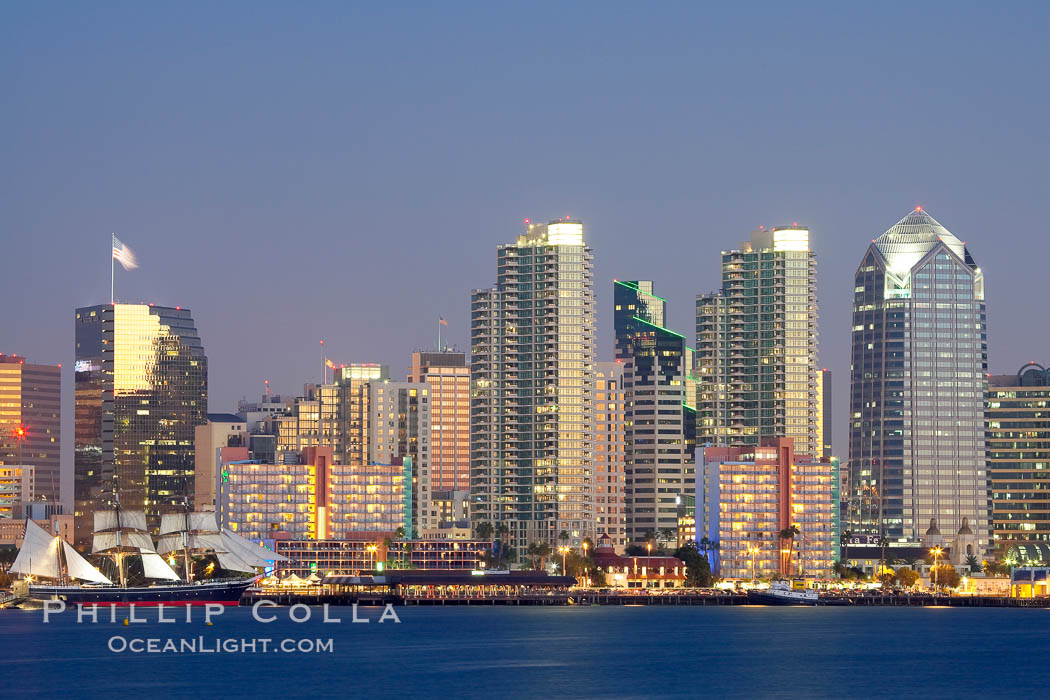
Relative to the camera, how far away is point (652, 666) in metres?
186

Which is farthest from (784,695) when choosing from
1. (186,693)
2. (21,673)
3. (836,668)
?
(21,673)

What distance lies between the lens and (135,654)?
193 metres

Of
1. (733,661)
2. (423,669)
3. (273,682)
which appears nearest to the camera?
(273,682)

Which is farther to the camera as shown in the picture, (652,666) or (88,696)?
(652,666)

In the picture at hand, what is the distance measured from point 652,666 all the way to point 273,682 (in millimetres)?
36450

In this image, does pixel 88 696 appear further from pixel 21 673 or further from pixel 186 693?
pixel 21 673

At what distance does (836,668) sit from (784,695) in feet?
71.4

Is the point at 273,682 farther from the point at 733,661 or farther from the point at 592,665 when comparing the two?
the point at 733,661

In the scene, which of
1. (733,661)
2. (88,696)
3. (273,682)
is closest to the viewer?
(88,696)

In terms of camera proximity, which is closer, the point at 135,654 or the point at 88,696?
the point at 88,696

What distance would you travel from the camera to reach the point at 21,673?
173 m

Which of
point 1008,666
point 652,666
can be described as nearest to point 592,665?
point 652,666

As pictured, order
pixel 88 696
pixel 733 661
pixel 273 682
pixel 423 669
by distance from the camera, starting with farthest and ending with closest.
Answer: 1. pixel 733 661
2. pixel 423 669
3. pixel 273 682
4. pixel 88 696

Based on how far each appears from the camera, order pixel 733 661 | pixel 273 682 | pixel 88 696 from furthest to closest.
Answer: pixel 733 661, pixel 273 682, pixel 88 696
